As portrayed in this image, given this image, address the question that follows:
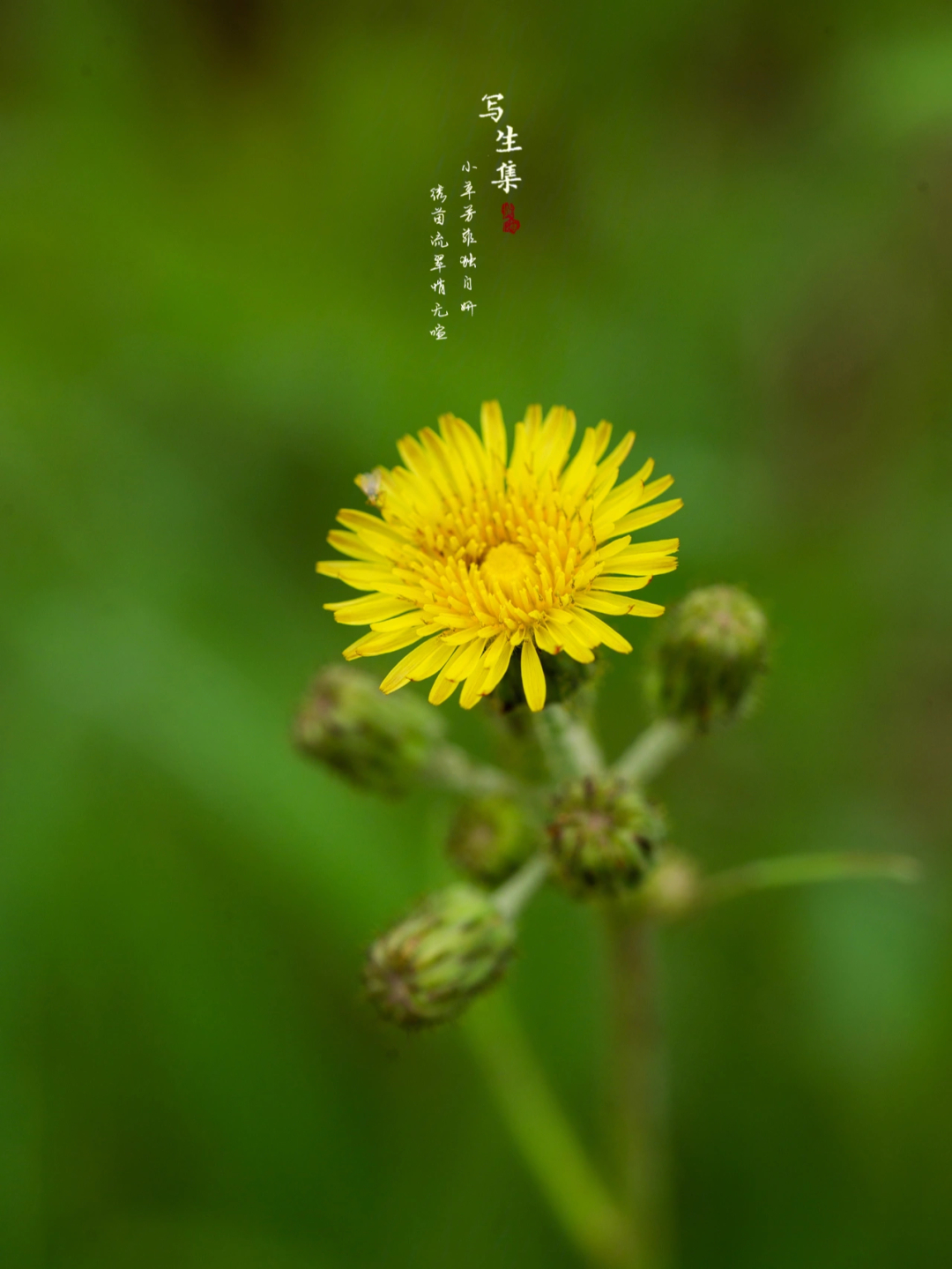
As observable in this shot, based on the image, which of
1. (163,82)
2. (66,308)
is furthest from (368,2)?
(66,308)

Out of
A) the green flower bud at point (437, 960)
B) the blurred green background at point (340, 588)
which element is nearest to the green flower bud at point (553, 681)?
the green flower bud at point (437, 960)

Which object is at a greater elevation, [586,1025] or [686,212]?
[686,212]

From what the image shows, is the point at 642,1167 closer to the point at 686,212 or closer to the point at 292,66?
the point at 686,212

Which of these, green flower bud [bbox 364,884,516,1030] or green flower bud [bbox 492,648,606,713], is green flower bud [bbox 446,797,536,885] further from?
green flower bud [bbox 492,648,606,713]

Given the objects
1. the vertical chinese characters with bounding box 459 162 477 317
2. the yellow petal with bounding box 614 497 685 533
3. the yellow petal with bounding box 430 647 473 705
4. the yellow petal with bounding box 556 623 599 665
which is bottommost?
the yellow petal with bounding box 556 623 599 665

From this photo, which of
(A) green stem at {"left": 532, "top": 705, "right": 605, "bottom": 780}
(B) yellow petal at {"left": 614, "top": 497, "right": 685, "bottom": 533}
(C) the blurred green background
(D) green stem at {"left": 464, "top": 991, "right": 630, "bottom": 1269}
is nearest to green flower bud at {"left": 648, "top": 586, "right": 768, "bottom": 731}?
(A) green stem at {"left": 532, "top": 705, "right": 605, "bottom": 780}
